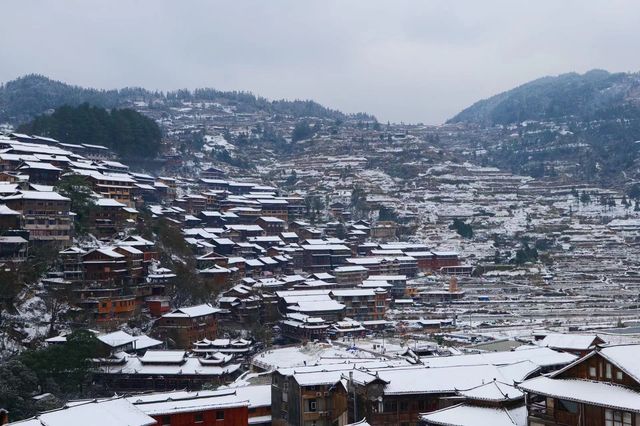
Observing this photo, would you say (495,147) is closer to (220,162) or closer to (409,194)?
(409,194)

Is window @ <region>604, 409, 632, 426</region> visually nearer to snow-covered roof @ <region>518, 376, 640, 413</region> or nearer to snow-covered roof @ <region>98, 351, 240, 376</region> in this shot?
snow-covered roof @ <region>518, 376, 640, 413</region>

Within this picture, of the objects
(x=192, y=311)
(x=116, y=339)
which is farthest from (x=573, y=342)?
(x=116, y=339)

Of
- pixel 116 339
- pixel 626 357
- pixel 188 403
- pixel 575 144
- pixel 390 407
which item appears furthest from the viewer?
pixel 575 144

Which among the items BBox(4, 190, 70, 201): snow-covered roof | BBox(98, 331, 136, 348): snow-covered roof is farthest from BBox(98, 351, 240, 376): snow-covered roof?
BBox(4, 190, 70, 201): snow-covered roof

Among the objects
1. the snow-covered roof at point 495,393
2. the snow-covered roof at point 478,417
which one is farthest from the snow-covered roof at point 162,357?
the snow-covered roof at point 495,393

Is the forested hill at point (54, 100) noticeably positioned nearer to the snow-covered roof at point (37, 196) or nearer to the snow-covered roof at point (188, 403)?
the snow-covered roof at point (37, 196)

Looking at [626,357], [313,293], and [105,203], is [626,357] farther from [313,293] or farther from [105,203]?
[313,293]
